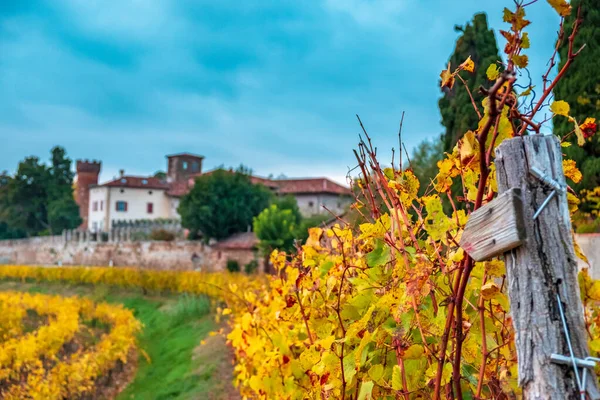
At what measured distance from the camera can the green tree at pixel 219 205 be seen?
70.3ft

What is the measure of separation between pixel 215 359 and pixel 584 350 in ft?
25.5

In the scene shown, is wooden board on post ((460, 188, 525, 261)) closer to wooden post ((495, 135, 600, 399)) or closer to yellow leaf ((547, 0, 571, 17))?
wooden post ((495, 135, 600, 399))

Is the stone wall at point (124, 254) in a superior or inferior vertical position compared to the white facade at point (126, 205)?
inferior

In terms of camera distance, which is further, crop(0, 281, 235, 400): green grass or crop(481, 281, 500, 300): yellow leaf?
crop(0, 281, 235, 400): green grass

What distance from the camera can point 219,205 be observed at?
21.5m

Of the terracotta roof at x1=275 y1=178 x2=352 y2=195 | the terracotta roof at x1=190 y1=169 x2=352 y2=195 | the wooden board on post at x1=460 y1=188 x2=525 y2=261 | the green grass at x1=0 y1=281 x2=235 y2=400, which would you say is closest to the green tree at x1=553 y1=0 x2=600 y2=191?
the green grass at x1=0 y1=281 x2=235 y2=400

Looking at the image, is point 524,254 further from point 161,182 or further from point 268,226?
point 161,182

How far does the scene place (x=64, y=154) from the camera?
1545 inches

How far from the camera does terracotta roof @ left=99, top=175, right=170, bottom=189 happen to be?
119 ft

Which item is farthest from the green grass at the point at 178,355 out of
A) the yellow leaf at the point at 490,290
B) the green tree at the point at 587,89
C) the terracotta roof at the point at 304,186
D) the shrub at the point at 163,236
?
the terracotta roof at the point at 304,186

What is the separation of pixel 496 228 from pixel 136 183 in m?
37.7

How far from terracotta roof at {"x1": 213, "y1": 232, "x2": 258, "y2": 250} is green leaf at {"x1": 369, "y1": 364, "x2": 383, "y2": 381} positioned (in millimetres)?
18436

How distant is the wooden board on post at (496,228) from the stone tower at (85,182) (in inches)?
1608

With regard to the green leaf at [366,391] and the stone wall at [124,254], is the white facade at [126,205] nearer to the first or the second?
the stone wall at [124,254]
